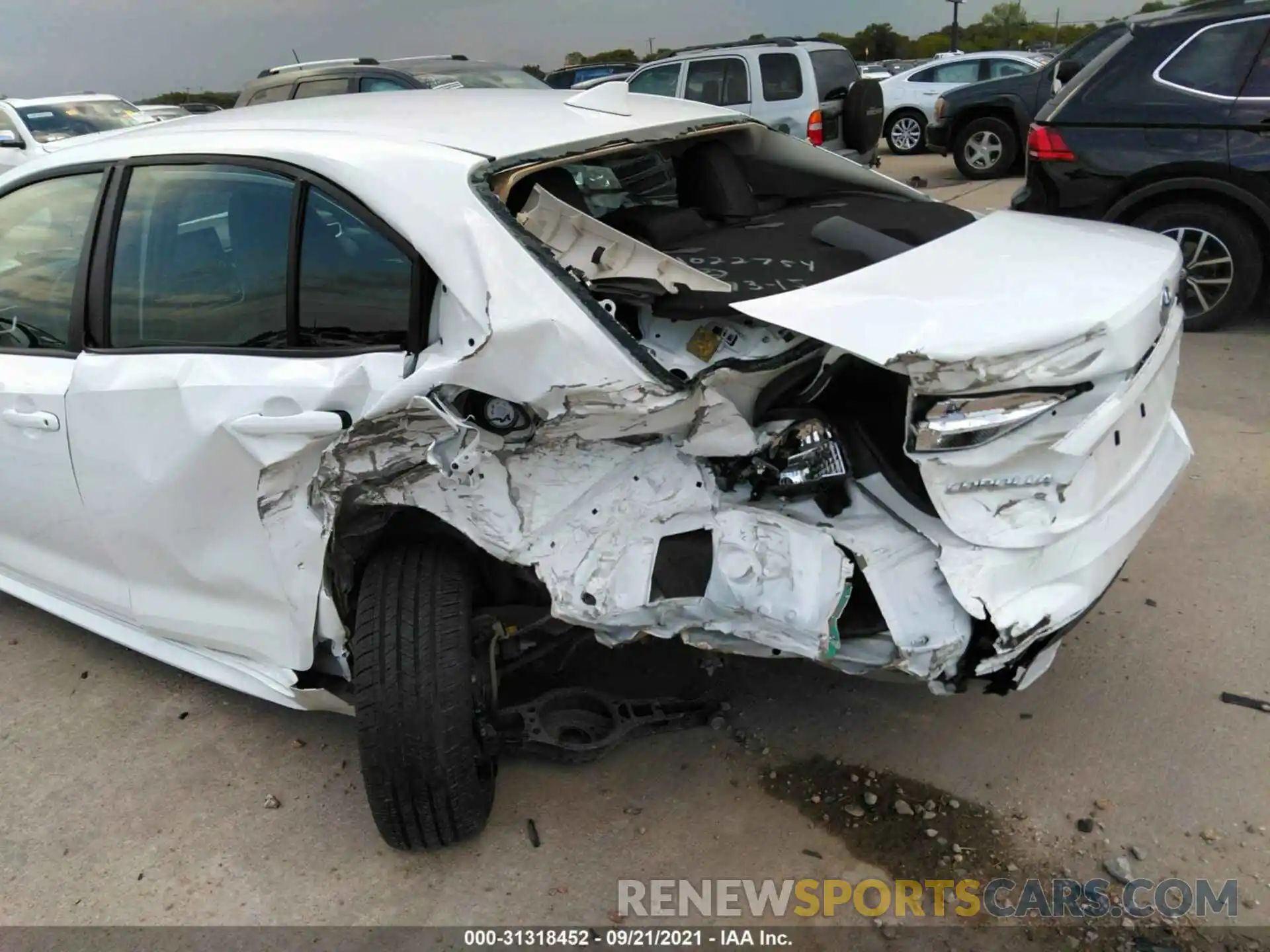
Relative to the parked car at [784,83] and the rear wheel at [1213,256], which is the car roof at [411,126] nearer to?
the rear wheel at [1213,256]

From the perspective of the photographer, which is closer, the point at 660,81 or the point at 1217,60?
the point at 1217,60

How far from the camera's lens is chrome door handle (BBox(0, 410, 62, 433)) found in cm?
261

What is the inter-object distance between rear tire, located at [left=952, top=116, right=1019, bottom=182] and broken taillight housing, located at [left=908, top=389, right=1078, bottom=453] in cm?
1011

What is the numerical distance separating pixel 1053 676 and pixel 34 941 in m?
2.71

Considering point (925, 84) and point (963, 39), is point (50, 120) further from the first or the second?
point (963, 39)

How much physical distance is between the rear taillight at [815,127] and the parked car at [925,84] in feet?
15.9

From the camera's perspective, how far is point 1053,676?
2779 millimetres

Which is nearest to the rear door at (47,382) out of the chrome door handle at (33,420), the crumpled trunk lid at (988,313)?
the chrome door handle at (33,420)

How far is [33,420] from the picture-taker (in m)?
2.65

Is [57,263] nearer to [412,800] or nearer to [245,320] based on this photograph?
[245,320]

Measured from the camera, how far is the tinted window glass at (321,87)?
8.66 meters

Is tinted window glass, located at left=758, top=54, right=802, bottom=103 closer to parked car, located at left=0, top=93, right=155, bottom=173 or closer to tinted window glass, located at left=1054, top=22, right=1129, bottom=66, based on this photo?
tinted window glass, located at left=1054, top=22, right=1129, bottom=66

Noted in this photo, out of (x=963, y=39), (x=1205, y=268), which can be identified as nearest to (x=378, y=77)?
(x=1205, y=268)

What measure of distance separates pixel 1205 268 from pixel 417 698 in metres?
5.03
